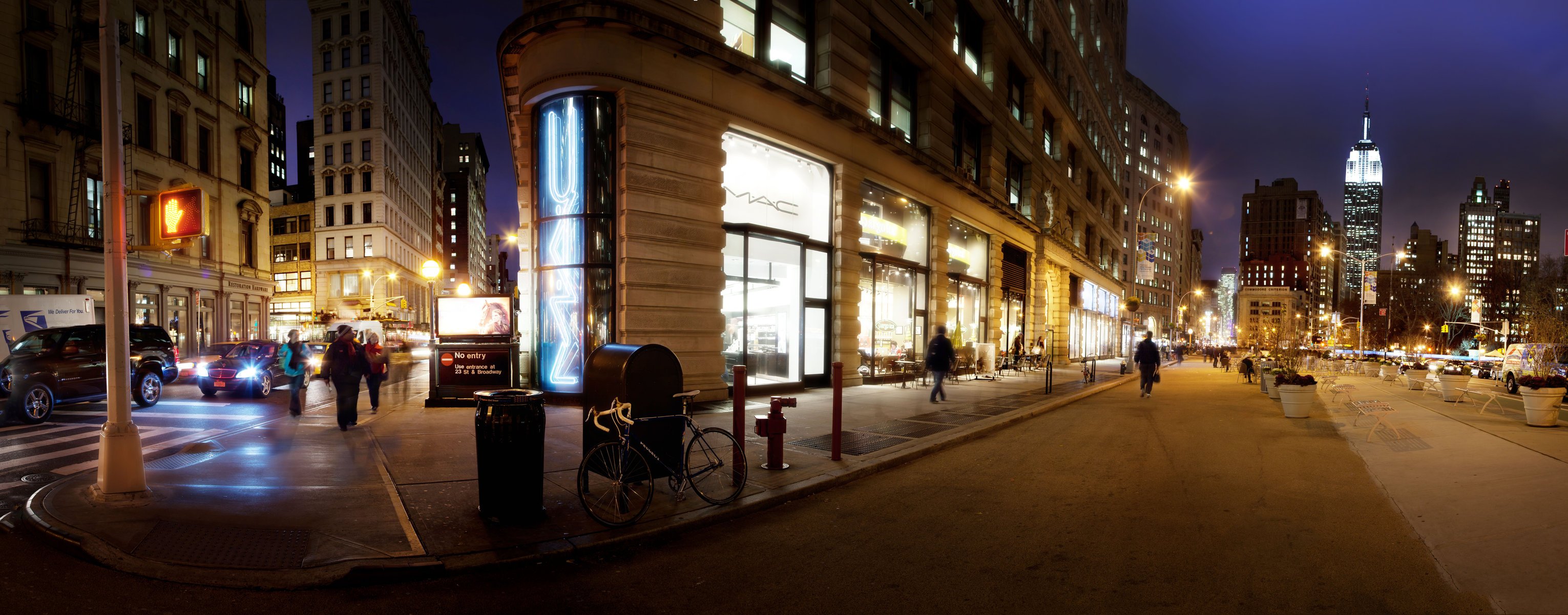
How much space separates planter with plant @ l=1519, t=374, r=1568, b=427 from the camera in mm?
12180

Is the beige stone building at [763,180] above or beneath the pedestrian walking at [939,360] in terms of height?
above

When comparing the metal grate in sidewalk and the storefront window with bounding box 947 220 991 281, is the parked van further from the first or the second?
the metal grate in sidewalk

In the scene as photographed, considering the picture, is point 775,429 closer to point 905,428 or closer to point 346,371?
point 905,428

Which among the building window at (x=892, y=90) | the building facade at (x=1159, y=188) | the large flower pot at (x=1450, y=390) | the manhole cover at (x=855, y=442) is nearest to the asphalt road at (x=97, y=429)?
the manhole cover at (x=855, y=442)

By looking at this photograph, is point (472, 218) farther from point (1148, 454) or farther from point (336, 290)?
point (1148, 454)

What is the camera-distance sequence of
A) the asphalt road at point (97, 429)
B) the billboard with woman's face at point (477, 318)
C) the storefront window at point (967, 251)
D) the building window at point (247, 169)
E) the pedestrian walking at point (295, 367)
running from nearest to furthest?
the asphalt road at point (97, 429) < the pedestrian walking at point (295, 367) < the billboard with woman's face at point (477, 318) < the storefront window at point (967, 251) < the building window at point (247, 169)

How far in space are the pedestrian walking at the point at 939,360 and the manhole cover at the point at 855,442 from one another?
5304 mm

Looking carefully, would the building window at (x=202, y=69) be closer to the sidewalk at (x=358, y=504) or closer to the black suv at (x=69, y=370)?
the black suv at (x=69, y=370)

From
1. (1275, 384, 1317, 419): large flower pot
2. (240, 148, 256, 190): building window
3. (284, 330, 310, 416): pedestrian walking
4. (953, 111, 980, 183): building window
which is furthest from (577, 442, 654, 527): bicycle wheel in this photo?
(240, 148, 256, 190): building window

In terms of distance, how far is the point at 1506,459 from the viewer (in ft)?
29.6

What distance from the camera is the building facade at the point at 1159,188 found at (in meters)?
108

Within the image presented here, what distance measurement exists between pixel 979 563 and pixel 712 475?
Answer: 3.35m

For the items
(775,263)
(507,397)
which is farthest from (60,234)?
(507,397)

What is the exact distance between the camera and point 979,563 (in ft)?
17.5
